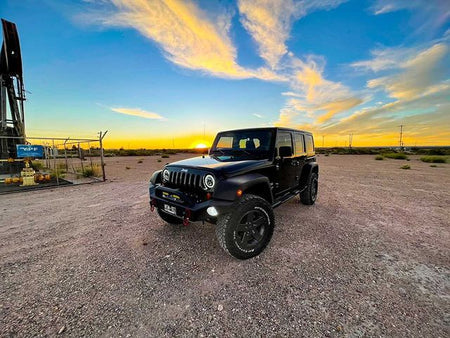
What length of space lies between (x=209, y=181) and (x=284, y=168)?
1854 mm

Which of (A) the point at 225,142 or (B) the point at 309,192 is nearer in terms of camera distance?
(A) the point at 225,142

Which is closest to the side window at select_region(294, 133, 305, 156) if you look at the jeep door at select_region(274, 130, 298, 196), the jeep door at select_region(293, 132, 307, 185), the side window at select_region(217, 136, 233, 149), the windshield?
the jeep door at select_region(293, 132, 307, 185)

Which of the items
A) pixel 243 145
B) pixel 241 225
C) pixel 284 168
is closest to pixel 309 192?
pixel 284 168

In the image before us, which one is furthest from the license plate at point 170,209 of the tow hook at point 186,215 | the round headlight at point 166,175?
the round headlight at point 166,175

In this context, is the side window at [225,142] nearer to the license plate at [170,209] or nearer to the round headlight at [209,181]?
the round headlight at [209,181]

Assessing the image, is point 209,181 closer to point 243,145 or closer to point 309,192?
point 243,145

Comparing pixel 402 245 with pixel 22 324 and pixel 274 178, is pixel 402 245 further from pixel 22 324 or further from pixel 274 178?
pixel 22 324

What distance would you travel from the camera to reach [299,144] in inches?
181

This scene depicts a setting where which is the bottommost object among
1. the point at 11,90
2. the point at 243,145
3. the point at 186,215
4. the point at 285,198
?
the point at 285,198

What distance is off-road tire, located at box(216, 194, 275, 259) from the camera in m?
2.45

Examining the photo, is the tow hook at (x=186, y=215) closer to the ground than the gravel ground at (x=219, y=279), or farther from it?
farther from it

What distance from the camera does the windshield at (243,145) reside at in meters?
3.53

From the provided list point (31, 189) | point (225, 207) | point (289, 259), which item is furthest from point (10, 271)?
point (31, 189)

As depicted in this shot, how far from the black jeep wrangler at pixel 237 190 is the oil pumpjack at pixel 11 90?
15478 mm
